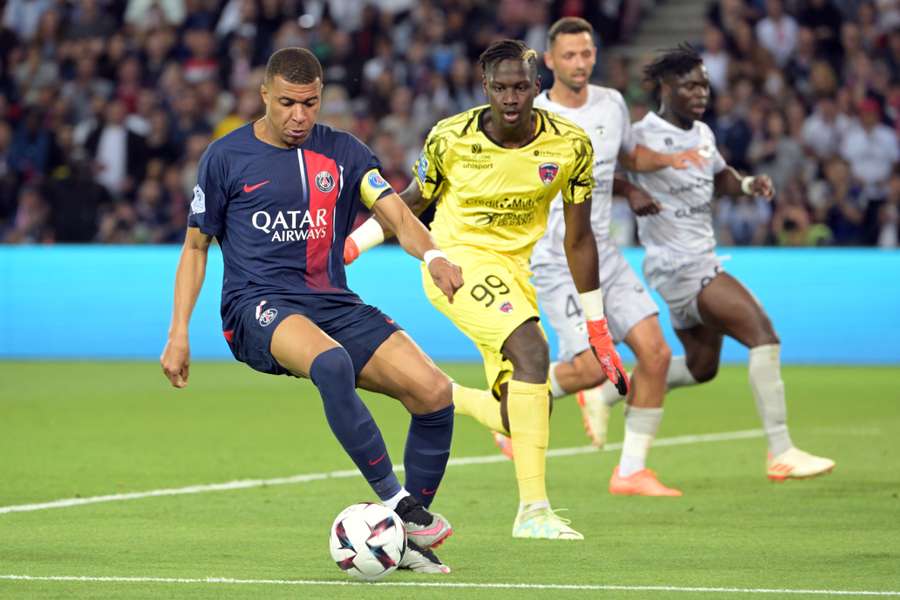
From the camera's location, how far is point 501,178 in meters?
8.11

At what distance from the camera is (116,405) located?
1375cm

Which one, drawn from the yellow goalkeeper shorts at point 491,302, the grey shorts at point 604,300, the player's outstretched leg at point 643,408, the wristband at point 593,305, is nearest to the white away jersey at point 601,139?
the grey shorts at point 604,300

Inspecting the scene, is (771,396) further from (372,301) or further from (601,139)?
(372,301)

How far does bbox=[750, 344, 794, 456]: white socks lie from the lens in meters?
9.82

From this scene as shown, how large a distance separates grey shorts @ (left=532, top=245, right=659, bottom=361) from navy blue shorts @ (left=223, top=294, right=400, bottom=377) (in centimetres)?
284

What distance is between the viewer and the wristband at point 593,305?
8.21 m

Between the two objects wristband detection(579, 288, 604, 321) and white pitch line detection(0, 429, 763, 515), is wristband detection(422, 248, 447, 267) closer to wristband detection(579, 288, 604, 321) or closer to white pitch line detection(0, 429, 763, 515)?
wristband detection(579, 288, 604, 321)

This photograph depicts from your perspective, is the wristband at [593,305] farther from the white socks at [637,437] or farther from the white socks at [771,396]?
the white socks at [771,396]

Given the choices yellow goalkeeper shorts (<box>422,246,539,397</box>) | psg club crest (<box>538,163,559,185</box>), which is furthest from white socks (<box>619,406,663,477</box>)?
psg club crest (<box>538,163,559,185</box>)

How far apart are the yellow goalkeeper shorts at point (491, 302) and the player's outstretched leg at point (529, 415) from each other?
0.27ft

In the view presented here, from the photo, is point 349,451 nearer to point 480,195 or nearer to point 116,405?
point 480,195

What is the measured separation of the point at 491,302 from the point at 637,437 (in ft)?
5.89

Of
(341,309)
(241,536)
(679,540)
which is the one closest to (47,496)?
(241,536)

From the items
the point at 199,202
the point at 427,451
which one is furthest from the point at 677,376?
the point at 199,202
